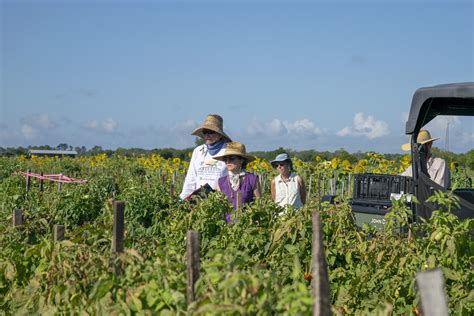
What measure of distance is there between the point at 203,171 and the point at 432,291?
531 cm

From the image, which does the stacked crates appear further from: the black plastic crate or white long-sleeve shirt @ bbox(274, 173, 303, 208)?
white long-sleeve shirt @ bbox(274, 173, 303, 208)

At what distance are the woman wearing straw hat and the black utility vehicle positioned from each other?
149 centimetres

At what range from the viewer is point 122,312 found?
3.34 m

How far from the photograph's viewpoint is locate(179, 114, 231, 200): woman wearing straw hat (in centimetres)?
757

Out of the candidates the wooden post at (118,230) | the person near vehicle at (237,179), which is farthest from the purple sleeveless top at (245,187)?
the wooden post at (118,230)

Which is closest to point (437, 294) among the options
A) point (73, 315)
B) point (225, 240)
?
point (73, 315)

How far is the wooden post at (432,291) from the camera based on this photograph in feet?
7.93

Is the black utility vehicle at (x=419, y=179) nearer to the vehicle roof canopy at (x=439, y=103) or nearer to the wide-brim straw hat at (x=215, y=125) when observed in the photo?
the vehicle roof canopy at (x=439, y=103)

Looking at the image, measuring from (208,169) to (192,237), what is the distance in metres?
4.27

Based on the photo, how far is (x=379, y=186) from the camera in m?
7.50

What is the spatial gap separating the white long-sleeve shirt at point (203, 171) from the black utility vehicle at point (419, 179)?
1.47 metres

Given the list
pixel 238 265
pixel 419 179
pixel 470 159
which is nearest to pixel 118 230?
pixel 238 265

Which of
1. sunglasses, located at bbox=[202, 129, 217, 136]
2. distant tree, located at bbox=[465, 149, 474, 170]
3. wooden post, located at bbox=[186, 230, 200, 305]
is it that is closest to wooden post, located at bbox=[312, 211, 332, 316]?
wooden post, located at bbox=[186, 230, 200, 305]

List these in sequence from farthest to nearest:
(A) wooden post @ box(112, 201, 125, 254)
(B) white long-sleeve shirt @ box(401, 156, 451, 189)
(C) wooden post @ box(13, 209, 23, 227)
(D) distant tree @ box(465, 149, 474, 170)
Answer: (D) distant tree @ box(465, 149, 474, 170) < (B) white long-sleeve shirt @ box(401, 156, 451, 189) < (C) wooden post @ box(13, 209, 23, 227) < (A) wooden post @ box(112, 201, 125, 254)
